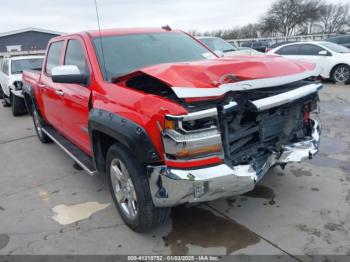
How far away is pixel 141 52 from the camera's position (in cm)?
376

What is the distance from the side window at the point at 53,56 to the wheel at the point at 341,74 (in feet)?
30.0

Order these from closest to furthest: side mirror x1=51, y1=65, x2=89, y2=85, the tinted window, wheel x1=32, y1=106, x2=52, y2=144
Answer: side mirror x1=51, y1=65, x2=89, y2=85, wheel x1=32, y1=106, x2=52, y2=144, the tinted window

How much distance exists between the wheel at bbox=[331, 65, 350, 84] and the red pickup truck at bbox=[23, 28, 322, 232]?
8.29 metres

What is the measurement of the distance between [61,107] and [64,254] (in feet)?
6.77

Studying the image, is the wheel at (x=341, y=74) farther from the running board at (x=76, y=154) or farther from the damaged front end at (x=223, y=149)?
→ the running board at (x=76, y=154)

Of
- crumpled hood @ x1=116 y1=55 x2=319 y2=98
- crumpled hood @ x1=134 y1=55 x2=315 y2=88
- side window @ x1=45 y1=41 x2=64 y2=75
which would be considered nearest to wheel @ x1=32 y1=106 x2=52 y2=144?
side window @ x1=45 y1=41 x2=64 y2=75

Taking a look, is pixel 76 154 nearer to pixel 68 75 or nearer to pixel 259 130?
pixel 68 75

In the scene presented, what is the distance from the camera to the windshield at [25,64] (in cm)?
1000

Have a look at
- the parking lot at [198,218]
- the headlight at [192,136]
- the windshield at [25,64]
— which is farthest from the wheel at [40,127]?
the windshield at [25,64]

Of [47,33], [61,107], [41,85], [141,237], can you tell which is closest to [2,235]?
[141,237]

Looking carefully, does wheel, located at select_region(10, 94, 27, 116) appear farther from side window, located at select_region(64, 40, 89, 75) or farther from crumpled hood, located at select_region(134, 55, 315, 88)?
crumpled hood, located at select_region(134, 55, 315, 88)

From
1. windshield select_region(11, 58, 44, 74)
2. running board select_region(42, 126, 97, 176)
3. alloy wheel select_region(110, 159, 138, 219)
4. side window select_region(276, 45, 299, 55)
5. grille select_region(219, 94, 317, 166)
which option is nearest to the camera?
grille select_region(219, 94, 317, 166)

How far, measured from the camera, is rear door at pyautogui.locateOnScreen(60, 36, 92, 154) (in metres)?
3.55

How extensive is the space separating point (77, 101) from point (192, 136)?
178 cm
